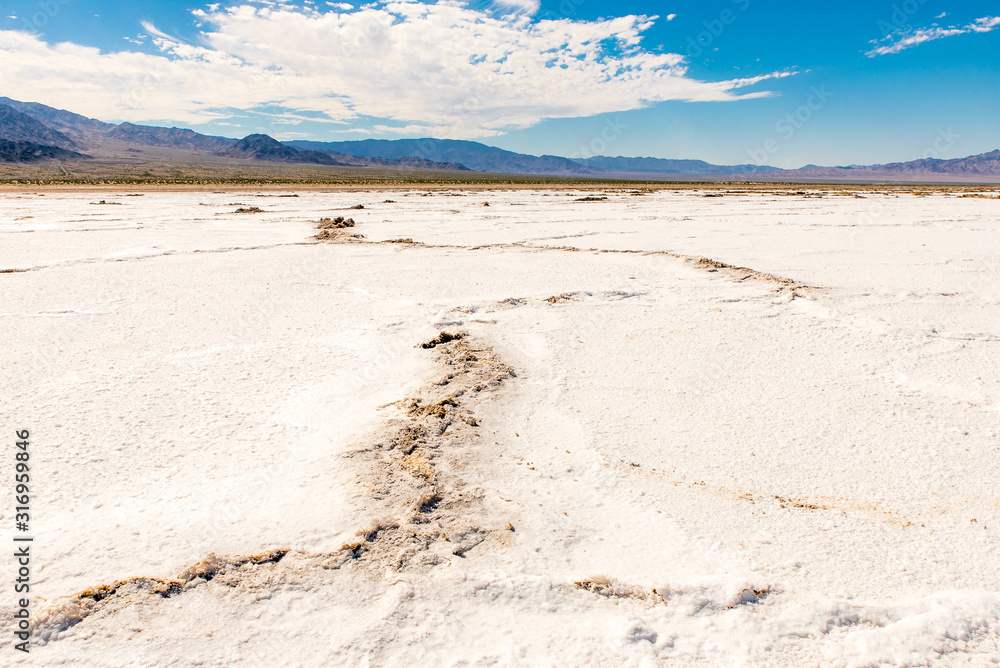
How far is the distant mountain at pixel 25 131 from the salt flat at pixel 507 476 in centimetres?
18953

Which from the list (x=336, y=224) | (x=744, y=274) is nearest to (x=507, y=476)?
(x=744, y=274)

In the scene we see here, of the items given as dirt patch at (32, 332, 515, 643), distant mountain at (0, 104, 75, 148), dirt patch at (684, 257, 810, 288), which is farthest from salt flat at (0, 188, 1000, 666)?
distant mountain at (0, 104, 75, 148)

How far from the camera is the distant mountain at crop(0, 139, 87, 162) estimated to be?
8681 centimetres

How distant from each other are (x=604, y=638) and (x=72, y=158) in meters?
128

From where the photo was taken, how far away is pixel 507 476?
2783 mm

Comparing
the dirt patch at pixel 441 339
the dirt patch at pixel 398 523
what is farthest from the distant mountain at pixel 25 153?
the dirt patch at pixel 398 523

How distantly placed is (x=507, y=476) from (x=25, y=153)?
12093 centimetres

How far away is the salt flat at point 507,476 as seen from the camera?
6.29 ft

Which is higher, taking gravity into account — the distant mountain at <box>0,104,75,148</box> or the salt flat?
the distant mountain at <box>0,104,75,148</box>

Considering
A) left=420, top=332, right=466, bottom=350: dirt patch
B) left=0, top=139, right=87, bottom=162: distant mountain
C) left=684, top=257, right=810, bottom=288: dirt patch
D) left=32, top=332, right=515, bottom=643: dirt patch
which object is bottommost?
left=32, top=332, right=515, bottom=643: dirt patch

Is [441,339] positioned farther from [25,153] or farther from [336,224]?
[25,153]

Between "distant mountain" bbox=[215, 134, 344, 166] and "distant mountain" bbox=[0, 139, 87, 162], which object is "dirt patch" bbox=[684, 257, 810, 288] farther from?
"distant mountain" bbox=[215, 134, 344, 166]

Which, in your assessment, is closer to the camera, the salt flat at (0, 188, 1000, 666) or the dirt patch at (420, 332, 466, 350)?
the salt flat at (0, 188, 1000, 666)

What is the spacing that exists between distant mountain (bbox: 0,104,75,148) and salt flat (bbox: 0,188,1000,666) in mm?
189527
